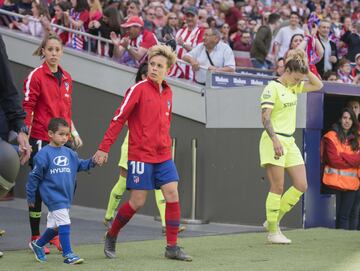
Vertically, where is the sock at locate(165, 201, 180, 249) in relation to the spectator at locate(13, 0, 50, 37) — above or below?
below

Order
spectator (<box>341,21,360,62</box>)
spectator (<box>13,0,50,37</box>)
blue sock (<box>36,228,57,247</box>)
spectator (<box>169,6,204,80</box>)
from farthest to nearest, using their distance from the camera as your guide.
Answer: spectator (<box>341,21,360,62</box>)
spectator (<box>13,0,50,37</box>)
spectator (<box>169,6,204,80</box>)
blue sock (<box>36,228,57,247</box>)

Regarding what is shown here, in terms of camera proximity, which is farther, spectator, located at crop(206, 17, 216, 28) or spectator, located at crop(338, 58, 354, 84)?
spectator, located at crop(206, 17, 216, 28)

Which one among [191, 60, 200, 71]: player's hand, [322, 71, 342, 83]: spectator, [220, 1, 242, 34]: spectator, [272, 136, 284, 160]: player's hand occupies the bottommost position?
[272, 136, 284, 160]: player's hand

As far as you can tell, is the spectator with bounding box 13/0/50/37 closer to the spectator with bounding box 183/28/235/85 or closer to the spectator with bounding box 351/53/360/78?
the spectator with bounding box 183/28/235/85

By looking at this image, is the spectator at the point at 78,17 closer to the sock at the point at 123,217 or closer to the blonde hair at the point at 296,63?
the blonde hair at the point at 296,63

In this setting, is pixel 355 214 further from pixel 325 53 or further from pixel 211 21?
pixel 211 21

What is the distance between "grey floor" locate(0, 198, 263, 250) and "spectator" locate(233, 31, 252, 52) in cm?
591

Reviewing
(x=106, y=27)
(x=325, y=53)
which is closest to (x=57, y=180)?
(x=106, y=27)

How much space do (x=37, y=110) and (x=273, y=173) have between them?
2.68 metres

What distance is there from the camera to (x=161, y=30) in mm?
16672

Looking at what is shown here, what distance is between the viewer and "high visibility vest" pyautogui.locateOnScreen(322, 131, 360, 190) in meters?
12.7

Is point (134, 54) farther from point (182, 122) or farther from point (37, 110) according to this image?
point (37, 110)


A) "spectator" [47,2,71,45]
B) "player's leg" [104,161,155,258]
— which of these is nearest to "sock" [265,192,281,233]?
"player's leg" [104,161,155,258]

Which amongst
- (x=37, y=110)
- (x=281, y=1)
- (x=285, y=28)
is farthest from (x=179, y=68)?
(x=281, y=1)
